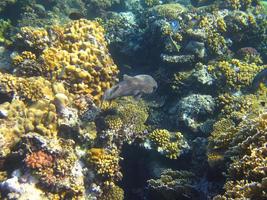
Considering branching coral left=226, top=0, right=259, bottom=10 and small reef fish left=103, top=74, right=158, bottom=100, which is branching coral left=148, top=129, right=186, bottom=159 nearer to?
small reef fish left=103, top=74, right=158, bottom=100

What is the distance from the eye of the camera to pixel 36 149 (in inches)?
203

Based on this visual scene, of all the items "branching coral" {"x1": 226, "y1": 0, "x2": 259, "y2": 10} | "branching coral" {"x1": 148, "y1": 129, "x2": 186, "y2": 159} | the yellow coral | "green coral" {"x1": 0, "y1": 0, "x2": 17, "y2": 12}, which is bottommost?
"branching coral" {"x1": 148, "y1": 129, "x2": 186, "y2": 159}

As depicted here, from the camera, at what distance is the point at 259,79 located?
24.8ft

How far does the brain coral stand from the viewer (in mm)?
6816

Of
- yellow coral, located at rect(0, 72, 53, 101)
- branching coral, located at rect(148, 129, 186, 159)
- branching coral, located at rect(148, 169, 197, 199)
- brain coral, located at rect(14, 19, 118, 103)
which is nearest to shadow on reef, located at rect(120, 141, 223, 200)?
branching coral, located at rect(148, 169, 197, 199)

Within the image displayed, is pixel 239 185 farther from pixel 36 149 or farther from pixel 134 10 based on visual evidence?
pixel 134 10

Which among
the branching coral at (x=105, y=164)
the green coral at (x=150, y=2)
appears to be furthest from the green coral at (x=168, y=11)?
the branching coral at (x=105, y=164)

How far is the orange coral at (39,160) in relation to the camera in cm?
495

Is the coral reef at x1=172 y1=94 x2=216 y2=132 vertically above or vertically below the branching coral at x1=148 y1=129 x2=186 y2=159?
above

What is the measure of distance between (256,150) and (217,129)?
6.41ft

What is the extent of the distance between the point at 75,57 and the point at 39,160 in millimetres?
2739

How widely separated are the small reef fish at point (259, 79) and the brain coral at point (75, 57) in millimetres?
3324

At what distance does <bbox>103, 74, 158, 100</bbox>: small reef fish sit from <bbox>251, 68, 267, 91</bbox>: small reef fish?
2544 millimetres

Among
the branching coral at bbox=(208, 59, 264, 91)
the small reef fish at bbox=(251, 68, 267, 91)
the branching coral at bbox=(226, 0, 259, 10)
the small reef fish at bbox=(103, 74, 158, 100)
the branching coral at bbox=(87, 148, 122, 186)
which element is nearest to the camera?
the branching coral at bbox=(87, 148, 122, 186)
